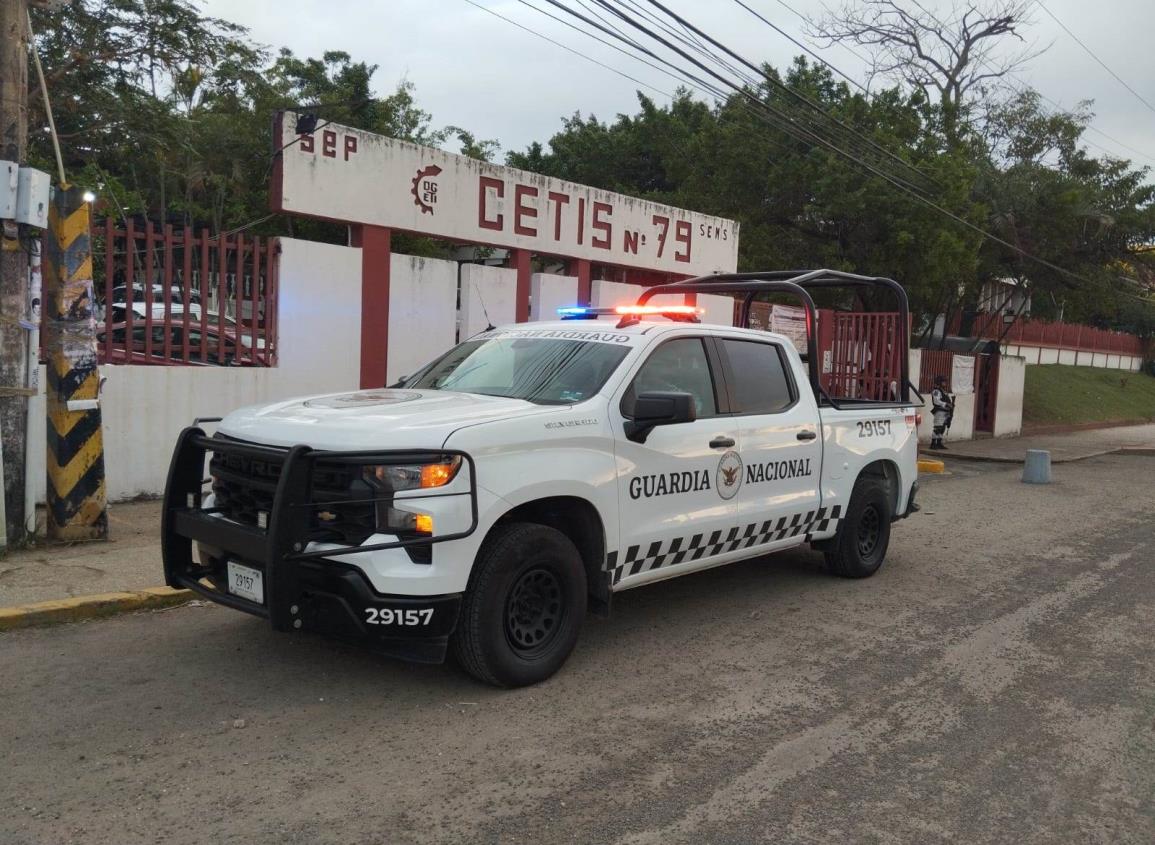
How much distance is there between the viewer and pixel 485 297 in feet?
38.7

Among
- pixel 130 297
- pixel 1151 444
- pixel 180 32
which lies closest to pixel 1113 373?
pixel 1151 444

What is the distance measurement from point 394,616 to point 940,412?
16182mm

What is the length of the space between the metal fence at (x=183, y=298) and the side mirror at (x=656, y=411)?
483cm

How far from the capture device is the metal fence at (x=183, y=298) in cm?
810

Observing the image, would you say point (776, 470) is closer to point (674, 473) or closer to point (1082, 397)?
point (674, 473)

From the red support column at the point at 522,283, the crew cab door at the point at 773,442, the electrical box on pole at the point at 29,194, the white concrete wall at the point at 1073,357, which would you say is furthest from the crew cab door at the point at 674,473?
the white concrete wall at the point at 1073,357

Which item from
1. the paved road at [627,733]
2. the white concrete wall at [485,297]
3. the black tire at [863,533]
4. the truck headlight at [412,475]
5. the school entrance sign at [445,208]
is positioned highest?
the school entrance sign at [445,208]

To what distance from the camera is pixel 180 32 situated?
19.8m

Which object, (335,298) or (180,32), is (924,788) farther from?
(180,32)

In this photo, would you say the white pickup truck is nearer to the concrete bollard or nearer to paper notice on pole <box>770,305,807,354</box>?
the concrete bollard

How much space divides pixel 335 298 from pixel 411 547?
6.68 m

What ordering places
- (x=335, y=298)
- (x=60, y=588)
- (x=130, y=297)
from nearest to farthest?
(x=60, y=588), (x=130, y=297), (x=335, y=298)

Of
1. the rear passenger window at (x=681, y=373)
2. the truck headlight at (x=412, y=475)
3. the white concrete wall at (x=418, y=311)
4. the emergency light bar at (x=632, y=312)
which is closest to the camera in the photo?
the truck headlight at (x=412, y=475)

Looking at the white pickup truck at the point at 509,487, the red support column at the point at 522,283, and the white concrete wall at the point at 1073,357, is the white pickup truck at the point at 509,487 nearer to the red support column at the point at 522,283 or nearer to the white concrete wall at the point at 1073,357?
the red support column at the point at 522,283
